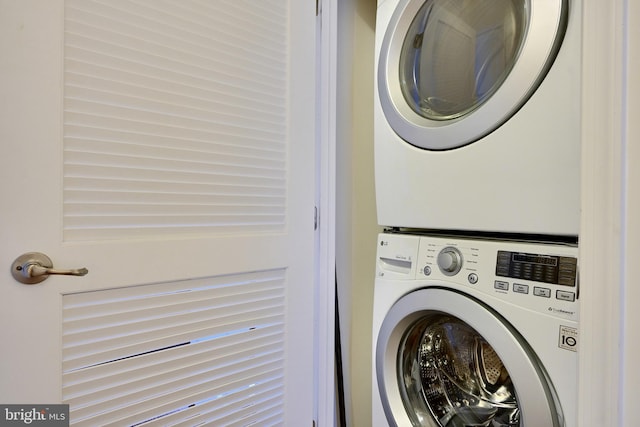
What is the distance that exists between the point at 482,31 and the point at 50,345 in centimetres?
135

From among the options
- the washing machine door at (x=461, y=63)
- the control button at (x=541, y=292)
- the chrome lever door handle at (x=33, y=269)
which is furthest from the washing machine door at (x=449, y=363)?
the chrome lever door handle at (x=33, y=269)

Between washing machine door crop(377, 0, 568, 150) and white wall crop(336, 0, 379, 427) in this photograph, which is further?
white wall crop(336, 0, 379, 427)

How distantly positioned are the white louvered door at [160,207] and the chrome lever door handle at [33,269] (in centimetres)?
1

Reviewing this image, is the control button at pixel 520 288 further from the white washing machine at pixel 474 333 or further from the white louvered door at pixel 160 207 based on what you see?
the white louvered door at pixel 160 207

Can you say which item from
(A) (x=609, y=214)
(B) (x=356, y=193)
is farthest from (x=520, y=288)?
(B) (x=356, y=193)

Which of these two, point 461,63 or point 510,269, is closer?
point 510,269

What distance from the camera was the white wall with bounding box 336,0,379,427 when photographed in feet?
4.66

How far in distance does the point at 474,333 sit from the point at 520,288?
0.24m

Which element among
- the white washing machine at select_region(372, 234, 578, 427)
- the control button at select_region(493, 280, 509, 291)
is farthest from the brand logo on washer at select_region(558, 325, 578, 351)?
the control button at select_region(493, 280, 509, 291)

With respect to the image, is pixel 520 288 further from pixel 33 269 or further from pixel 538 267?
pixel 33 269

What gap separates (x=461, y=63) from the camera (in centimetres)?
98

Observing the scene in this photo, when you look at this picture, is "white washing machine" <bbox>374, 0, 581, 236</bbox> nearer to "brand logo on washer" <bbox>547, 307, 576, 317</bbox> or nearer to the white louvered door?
"brand logo on washer" <bbox>547, 307, 576, 317</bbox>

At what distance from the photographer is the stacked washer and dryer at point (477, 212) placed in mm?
716

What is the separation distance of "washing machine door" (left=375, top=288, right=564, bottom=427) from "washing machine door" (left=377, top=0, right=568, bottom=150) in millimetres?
457
